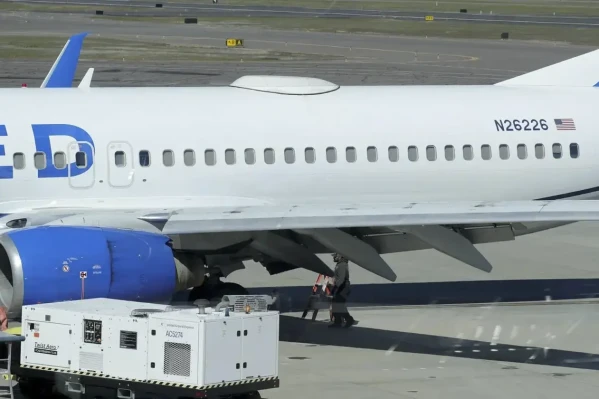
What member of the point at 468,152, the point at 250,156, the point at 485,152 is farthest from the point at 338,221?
the point at 485,152

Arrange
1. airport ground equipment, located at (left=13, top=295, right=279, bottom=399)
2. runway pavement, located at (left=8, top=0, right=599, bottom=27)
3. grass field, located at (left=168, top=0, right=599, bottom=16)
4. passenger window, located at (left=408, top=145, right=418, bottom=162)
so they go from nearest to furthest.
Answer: airport ground equipment, located at (left=13, top=295, right=279, bottom=399), passenger window, located at (left=408, top=145, right=418, bottom=162), runway pavement, located at (left=8, top=0, right=599, bottom=27), grass field, located at (left=168, top=0, right=599, bottom=16)

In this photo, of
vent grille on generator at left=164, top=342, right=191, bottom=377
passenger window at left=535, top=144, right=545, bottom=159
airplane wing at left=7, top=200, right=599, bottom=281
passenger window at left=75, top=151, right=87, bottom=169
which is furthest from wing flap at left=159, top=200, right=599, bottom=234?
vent grille on generator at left=164, top=342, right=191, bottom=377

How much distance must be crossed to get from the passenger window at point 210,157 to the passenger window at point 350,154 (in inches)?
115

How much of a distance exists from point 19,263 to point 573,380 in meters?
9.76

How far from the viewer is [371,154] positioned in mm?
29625

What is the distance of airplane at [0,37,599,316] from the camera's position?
24969 mm

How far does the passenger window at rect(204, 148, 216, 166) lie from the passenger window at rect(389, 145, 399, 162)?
3917mm

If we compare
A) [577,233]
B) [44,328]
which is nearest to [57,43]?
[577,233]

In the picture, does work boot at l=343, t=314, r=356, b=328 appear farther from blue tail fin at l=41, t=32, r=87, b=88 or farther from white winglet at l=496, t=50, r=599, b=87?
blue tail fin at l=41, t=32, r=87, b=88

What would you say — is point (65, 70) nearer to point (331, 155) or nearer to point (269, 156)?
point (269, 156)

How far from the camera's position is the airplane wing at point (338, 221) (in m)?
25.3

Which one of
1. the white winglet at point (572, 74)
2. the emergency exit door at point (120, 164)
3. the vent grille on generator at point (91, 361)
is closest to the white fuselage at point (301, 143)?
the emergency exit door at point (120, 164)

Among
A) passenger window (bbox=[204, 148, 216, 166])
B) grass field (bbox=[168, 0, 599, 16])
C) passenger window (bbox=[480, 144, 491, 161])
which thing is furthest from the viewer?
grass field (bbox=[168, 0, 599, 16])

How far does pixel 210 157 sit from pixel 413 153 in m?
4.54
